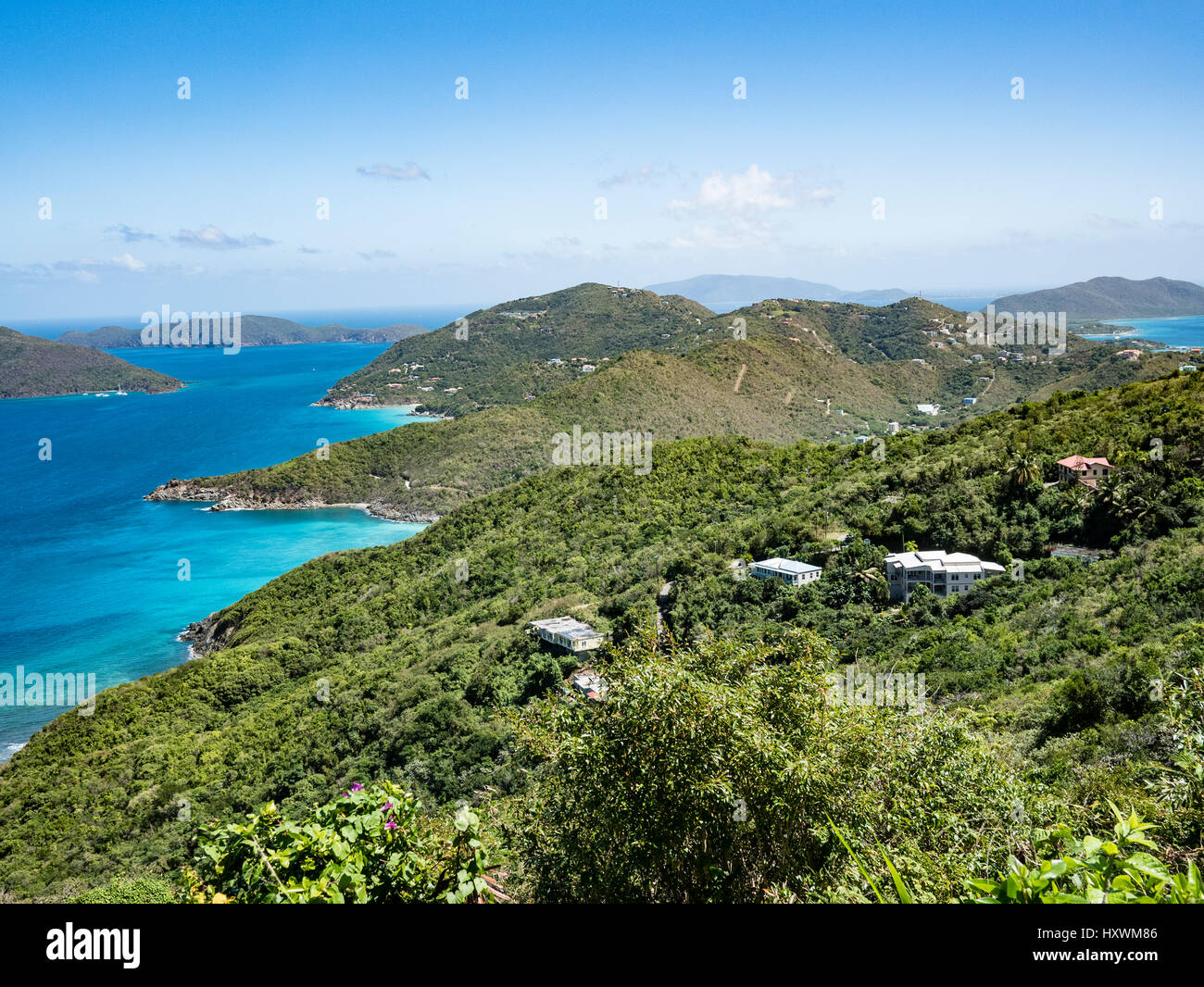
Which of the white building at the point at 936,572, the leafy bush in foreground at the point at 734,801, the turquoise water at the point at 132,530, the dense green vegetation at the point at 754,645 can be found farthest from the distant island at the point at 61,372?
the leafy bush in foreground at the point at 734,801

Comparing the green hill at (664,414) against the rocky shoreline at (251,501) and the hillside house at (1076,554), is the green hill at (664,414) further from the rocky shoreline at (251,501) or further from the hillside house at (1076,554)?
the hillside house at (1076,554)

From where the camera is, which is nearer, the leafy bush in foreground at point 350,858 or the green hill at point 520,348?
the leafy bush in foreground at point 350,858

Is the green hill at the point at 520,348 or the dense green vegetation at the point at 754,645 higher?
the green hill at the point at 520,348

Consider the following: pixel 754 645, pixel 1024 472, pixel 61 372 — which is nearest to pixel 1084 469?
pixel 1024 472

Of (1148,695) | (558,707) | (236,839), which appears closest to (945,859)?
(558,707)

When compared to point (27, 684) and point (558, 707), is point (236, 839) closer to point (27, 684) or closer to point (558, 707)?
point (558, 707)

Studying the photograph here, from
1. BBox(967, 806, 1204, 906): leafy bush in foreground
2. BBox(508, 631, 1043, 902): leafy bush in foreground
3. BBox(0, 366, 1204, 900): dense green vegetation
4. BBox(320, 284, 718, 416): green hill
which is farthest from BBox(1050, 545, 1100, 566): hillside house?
BBox(320, 284, 718, 416): green hill

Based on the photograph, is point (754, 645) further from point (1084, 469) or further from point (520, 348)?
point (520, 348)
